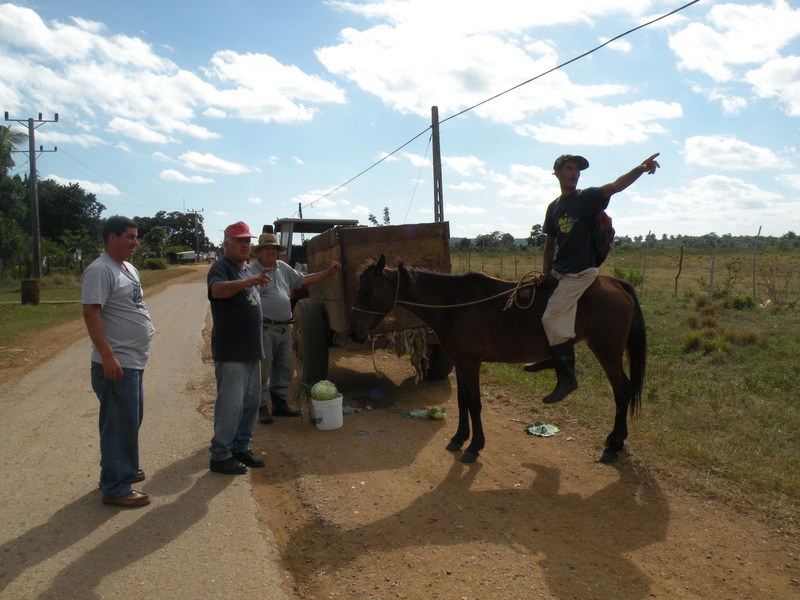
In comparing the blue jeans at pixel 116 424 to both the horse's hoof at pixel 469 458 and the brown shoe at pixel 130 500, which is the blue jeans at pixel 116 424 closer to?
the brown shoe at pixel 130 500

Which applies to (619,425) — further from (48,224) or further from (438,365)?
(48,224)

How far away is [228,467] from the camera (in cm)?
463

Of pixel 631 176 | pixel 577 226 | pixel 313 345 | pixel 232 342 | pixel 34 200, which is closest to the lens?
pixel 631 176

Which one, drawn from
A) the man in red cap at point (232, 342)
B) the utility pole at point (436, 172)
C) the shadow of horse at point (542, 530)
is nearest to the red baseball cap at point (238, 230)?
the man in red cap at point (232, 342)

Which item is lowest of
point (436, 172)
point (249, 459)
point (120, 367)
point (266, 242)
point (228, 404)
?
point (249, 459)

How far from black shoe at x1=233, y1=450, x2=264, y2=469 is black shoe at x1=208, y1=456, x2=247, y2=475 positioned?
0.18m

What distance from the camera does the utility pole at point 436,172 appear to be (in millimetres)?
12789

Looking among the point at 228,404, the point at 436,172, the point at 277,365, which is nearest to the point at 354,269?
the point at 277,365

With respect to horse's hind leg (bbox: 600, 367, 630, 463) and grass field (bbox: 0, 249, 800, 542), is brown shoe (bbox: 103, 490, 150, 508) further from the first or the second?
grass field (bbox: 0, 249, 800, 542)

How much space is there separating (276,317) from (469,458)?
2.47 metres

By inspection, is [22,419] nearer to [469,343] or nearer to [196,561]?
[196,561]

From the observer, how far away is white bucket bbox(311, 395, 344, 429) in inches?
230

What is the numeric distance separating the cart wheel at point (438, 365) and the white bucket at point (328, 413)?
1752mm

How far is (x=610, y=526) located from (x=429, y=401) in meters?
3.43
